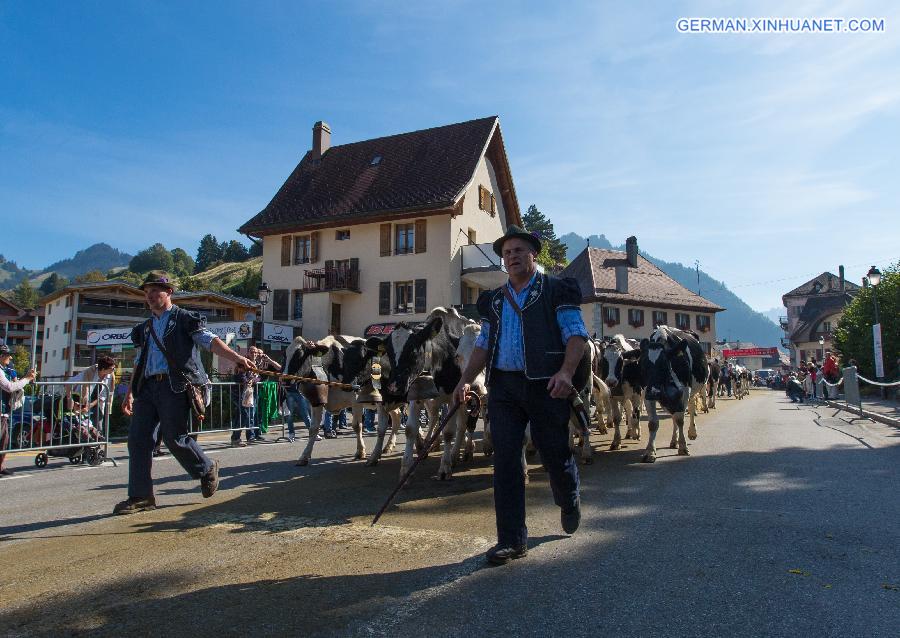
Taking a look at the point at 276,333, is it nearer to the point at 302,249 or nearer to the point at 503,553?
the point at 302,249

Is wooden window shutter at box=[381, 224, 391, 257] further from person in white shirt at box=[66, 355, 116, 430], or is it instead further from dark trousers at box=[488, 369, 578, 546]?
dark trousers at box=[488, 369, 578, 546]

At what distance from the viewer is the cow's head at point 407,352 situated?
661 cm

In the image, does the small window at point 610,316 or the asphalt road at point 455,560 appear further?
the small window at point 610,316

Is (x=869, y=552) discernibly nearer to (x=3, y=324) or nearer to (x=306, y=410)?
(x=306, y=410)

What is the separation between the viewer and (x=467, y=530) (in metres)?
4.57

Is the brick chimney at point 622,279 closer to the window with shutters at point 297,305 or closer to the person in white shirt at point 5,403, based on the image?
the window with shutters at point 297,305

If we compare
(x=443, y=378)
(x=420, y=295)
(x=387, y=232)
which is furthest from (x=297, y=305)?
(x=443, y=378)

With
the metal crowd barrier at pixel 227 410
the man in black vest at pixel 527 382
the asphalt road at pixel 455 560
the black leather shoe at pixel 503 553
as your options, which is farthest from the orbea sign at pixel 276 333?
the black leather shoe at pixel 503 553

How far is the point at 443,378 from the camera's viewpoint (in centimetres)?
709

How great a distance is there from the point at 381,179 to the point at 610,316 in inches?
871

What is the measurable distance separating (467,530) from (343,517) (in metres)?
1.16

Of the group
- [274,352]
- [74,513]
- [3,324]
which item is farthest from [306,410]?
[3,324]

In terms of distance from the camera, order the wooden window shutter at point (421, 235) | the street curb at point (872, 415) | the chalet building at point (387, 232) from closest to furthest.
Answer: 1. the street curb at point (872, 415)
2. the chalet building at point (387, 232)
3. the wooden window shutter at point (421, 235)

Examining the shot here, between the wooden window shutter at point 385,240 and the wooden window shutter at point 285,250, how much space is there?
236 inches
